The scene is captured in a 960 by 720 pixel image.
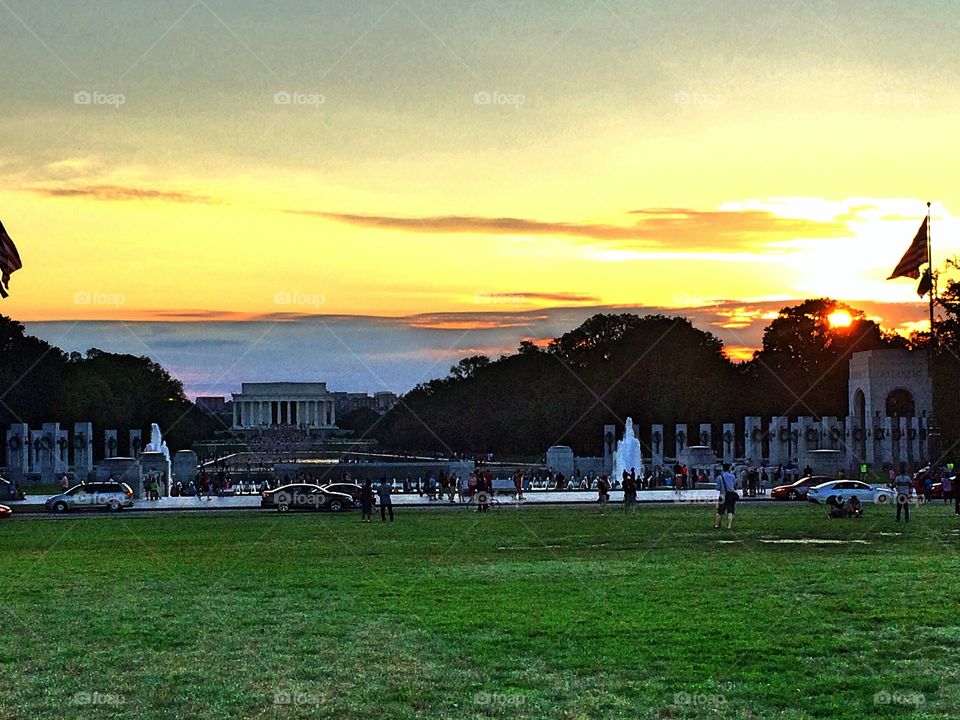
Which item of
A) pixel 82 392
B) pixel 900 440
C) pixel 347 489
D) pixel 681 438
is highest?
pixel 82 392

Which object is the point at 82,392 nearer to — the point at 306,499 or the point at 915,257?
the point at 306,499

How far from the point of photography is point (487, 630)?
19031 mm

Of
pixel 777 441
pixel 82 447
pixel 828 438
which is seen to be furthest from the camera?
pixel 777 441

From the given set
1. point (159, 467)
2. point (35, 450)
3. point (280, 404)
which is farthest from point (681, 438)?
point (280, 404)

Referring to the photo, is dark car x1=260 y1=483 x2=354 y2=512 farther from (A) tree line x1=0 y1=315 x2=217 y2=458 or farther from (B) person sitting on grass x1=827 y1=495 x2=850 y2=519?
(A) tree line x1=0 y1=315 x2=217 y2=458

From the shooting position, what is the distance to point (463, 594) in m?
22.9

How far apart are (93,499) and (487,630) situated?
3904cm

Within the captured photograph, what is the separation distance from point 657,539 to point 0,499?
114ft

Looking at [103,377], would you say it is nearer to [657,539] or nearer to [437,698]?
[657,539]

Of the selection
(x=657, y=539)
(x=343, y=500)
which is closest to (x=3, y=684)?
(x=657, y=539)

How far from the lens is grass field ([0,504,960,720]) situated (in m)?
14.8

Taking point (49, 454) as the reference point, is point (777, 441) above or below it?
below

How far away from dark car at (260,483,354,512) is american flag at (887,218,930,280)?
24683 mm

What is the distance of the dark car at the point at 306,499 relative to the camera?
171 feet
